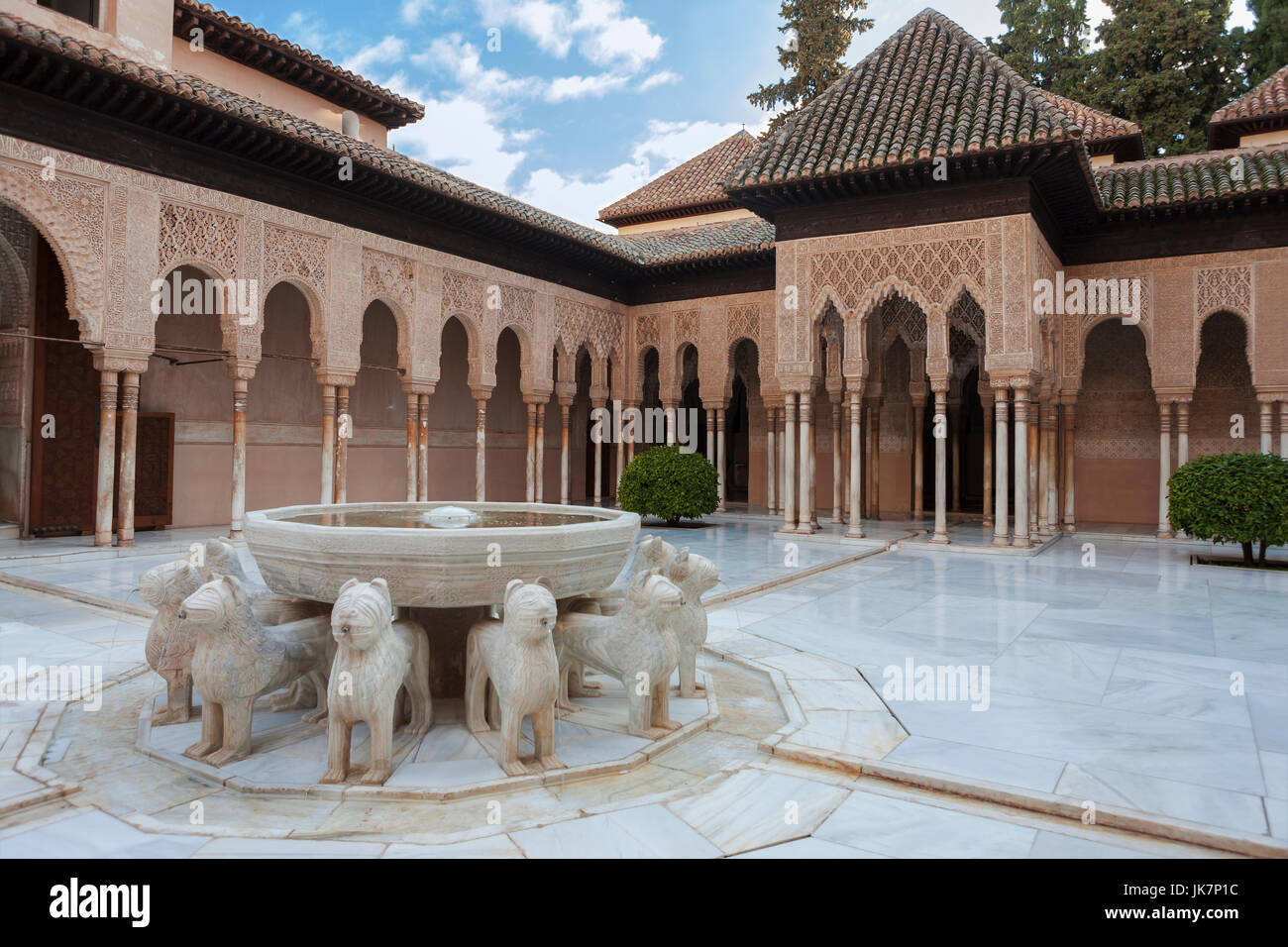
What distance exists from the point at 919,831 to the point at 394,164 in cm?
1181

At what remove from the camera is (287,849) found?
237 centimetres

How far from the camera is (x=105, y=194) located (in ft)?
30.7

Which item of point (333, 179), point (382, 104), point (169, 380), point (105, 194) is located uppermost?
point (382, 104)

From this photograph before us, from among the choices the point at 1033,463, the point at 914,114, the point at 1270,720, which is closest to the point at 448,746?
the point at 1270,720

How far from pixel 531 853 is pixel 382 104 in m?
17.3

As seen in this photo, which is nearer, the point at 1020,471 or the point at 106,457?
the point at 106,457

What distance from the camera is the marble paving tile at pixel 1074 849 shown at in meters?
2.39

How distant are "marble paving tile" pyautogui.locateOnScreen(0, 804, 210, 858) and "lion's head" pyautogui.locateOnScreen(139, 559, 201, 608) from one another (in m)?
1.11

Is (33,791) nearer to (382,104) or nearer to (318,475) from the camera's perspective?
(318,475)

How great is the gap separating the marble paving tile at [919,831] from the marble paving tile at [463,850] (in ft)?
3.18

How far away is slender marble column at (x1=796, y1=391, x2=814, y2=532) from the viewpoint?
42.3ft

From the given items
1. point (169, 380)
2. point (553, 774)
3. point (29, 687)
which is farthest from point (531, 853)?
point (169, 380)

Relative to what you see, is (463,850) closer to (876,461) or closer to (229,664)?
(229,664)

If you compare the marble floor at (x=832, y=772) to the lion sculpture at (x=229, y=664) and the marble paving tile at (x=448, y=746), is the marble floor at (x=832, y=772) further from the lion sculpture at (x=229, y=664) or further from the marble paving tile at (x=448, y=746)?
the marble paving tile at (x=448, y=746)
